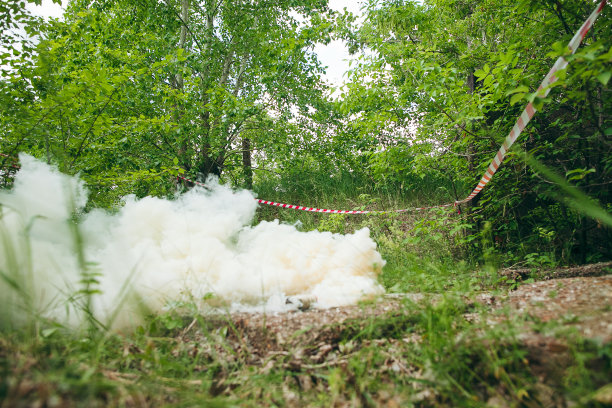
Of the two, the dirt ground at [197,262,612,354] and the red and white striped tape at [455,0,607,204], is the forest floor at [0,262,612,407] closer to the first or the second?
the dirt ground at [197,262,612,354]

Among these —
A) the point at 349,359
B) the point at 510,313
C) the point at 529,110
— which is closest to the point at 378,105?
the point at 529,110

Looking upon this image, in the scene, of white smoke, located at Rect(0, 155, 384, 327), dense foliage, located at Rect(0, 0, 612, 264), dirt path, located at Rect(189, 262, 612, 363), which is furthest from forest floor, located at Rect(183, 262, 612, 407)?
Result: dense foliage, located at Rect(0, 0, 612, 264)

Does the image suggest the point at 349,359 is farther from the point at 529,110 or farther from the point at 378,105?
the point at 378,105

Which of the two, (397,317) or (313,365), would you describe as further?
(397,317)

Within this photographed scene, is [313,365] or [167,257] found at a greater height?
[167,257]

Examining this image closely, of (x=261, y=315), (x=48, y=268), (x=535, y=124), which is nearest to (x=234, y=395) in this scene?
(x=261, y=315)

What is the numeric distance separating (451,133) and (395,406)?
4.03 m

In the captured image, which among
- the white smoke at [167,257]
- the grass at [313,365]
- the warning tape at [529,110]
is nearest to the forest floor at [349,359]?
the grass at [313,365]

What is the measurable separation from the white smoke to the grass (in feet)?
1.00

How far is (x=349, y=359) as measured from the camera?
5.66 feet

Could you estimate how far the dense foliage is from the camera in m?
3.25

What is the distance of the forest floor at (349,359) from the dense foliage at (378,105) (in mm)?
1237

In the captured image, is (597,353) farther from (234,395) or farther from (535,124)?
(535,124)

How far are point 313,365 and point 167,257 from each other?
6.27 ft
